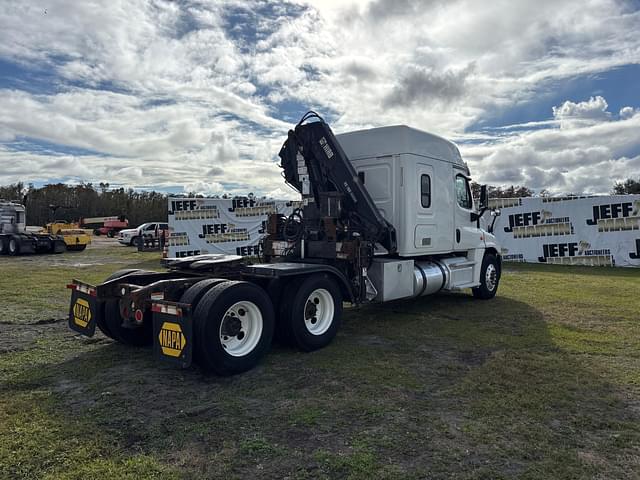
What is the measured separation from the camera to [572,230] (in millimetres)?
18719

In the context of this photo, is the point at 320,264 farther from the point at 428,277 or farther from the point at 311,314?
the point at 428,277

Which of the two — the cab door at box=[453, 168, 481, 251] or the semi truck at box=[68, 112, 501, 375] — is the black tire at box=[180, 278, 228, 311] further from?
the cab door at box=[453, 168, 481, 251]

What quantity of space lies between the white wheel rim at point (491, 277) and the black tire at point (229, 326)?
6.43 m

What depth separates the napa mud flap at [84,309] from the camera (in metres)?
5.82

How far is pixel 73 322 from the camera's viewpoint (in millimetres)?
6184

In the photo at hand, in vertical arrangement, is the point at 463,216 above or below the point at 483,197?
below

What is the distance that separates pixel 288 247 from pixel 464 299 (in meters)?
4.63

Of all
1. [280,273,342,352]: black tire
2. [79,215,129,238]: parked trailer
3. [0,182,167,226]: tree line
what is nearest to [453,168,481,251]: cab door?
[280,273,342,352]: black tire

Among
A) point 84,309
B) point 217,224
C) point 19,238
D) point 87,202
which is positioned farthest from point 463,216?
point 87,202

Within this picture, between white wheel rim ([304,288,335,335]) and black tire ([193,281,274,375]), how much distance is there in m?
0.84

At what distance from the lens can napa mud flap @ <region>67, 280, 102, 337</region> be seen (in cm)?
Result: 582

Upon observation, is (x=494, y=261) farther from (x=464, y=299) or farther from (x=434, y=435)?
(x=434, y=435)

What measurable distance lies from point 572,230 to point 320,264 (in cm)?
1511

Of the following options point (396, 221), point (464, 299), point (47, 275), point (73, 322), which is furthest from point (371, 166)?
point (47, 275)
